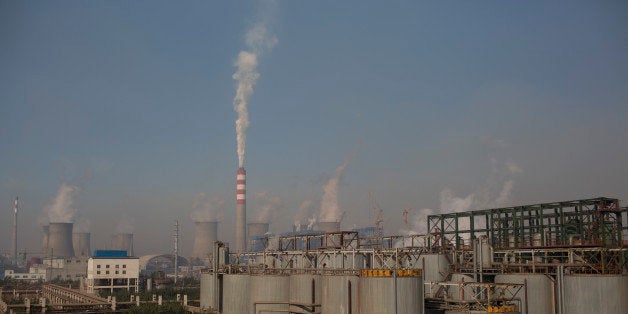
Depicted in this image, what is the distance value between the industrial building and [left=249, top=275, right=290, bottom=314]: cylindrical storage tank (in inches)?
4.1

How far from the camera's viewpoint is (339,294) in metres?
54.0

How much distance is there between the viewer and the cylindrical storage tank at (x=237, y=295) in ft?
221

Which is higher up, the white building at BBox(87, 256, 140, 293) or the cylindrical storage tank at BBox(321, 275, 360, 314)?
the cylindrical storage tank at BBox(321, 275, 360, 314)

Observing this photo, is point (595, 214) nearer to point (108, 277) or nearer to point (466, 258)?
point (466, 258)

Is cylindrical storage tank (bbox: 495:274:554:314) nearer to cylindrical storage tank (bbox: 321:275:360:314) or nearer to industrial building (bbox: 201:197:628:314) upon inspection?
industrial building (bbox: 201:197:628:314)

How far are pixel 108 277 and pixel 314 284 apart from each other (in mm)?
104609

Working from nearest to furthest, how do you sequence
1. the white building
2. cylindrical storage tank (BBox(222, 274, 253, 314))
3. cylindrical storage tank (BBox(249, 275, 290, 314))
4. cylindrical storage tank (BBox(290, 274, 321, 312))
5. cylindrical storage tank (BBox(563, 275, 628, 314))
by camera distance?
cylindrical storage tank (BBox(563, 275, 628, 314)) < cylindrical storage tank (BBox(290, 274, 321, 312)) < cylindrical storage tank (BBox(249, 275, 290, 314)) < cylindrical storage tank (BBox(222, 274, 253, 314)) < the white building

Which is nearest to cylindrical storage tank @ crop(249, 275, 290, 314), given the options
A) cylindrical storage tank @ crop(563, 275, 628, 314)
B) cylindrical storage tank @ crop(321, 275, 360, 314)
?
cylindrical storage tank @ crop(321, 275, 360, 314)

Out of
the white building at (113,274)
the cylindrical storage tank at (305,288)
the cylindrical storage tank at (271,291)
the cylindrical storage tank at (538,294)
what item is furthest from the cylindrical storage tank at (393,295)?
the white building at (113,274)

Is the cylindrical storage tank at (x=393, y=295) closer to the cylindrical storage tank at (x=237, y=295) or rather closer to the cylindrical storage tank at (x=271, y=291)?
the cylindrical storage tank at (x=271, y=291)

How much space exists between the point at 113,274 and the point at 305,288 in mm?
103690

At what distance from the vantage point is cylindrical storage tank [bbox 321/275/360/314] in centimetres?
Result: 5275

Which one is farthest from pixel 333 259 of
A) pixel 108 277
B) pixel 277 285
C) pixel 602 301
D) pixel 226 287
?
pixel 108 277

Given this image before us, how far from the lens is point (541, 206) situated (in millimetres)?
68562
